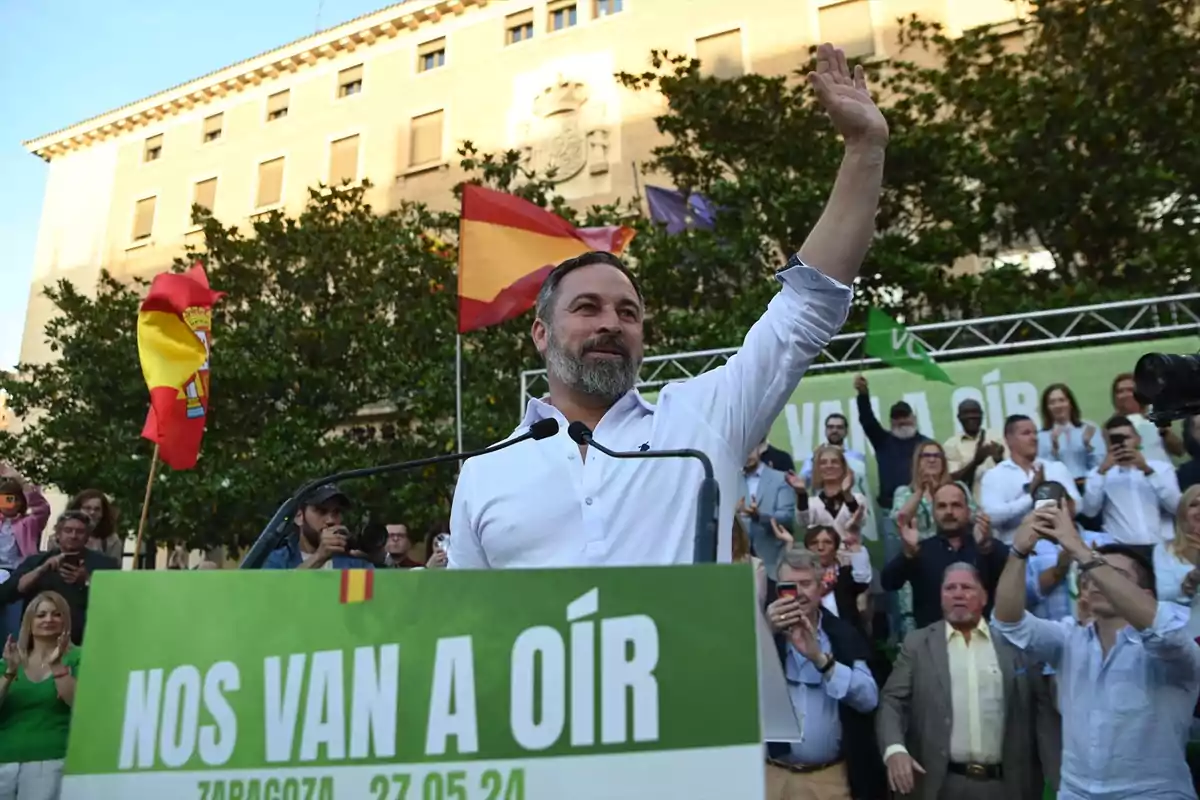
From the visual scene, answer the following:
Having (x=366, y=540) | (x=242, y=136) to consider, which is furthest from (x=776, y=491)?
(x=242, y=136)

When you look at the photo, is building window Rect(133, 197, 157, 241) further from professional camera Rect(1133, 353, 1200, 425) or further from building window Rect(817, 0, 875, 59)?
professional camera Rect(1133, 353, 1200, 425)

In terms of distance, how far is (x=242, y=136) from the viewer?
26078mm

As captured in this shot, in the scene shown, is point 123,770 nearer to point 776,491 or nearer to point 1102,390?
point 776,491

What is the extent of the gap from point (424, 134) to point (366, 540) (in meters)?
18.0

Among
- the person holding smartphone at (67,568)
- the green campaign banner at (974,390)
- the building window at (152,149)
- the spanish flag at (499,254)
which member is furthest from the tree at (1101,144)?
the building window at (152,149)

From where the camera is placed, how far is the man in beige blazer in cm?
442

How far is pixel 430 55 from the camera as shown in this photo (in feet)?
78.4

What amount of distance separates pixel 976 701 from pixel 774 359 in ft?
11.5

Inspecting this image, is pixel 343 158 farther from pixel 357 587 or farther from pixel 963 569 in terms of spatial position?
pixel 357 587

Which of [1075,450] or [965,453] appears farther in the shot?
[965,453]

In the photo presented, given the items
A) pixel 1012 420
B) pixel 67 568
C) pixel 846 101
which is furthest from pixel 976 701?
pixel 67 568

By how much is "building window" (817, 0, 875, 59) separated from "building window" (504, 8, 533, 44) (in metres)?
7.67

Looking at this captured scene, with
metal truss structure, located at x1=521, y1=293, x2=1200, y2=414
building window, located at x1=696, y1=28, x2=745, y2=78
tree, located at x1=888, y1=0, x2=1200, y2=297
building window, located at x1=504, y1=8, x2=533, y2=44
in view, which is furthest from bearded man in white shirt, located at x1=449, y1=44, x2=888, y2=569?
building window, located at x1=504, y1=8, x2=533, y2=44

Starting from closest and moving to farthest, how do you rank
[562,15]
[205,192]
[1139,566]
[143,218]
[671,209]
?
[1139,566] < [671,209] < [562,15] < [205,192] < [143,218]
